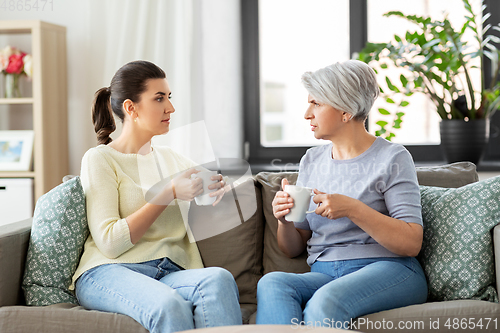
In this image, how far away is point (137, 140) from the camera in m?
1.56

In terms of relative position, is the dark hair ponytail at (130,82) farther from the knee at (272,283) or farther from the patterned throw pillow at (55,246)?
the knee at (272,283)

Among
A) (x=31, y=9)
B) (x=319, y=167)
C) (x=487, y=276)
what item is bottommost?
(x=487, y=276)

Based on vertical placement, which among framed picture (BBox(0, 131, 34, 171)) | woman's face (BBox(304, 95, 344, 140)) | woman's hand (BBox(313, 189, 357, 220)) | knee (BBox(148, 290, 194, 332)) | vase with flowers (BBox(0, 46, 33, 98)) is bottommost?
knee (BBox(148, 290, 194, 332))

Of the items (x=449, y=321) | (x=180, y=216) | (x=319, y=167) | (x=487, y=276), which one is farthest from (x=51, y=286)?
(x=487, y=276)

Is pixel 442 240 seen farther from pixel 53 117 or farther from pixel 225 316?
pixel 53 117

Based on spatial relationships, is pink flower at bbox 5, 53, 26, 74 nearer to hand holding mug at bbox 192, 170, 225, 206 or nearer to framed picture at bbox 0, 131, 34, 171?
framed picture at bbox 0, 131, 34, 171

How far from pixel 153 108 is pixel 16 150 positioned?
1.35m

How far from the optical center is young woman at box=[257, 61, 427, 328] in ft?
4.03

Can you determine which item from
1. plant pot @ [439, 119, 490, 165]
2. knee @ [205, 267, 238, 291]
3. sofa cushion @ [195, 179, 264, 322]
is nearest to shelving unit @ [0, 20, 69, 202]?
sofa cushion @ [195, 179, 264, 322]

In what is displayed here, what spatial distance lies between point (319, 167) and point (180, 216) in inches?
19.5

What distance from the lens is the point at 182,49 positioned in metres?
2.46

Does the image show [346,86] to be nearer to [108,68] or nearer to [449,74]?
[449,74]

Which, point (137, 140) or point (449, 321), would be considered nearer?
point (449, 321)

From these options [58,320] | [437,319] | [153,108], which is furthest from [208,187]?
[437,319]
